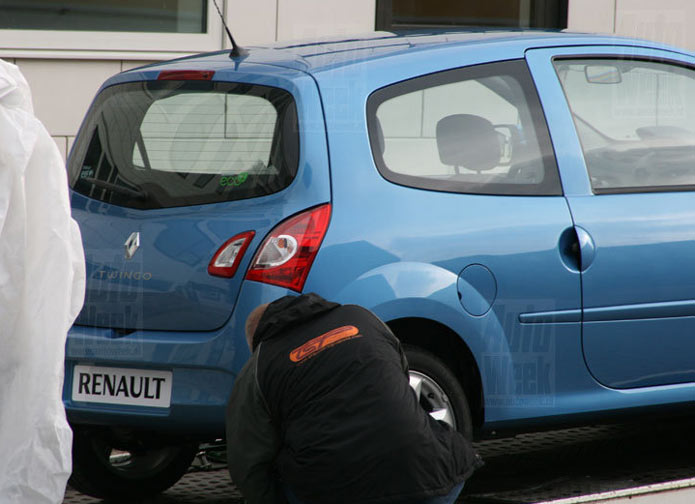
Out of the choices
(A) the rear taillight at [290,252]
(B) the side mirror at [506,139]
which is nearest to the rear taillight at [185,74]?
(A) the rear taillight at [290,252]

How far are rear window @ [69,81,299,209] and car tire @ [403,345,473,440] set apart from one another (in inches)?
29.5

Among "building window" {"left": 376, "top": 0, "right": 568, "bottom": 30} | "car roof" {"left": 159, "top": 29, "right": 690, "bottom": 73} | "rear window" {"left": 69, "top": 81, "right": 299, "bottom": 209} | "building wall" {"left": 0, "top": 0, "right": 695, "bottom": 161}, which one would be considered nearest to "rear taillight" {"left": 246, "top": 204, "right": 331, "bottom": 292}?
"rear window" {"left": 69, "top": 81, "right": 299, "bottom": 209}

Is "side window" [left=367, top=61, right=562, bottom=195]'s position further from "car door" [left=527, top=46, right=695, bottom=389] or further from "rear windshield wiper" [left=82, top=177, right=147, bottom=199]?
"rear windshield wiper" [left=82, top=177, right=147, bottom=199]

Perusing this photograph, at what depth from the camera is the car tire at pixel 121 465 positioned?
4.74 m

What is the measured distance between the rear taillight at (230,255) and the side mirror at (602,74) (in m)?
1.58

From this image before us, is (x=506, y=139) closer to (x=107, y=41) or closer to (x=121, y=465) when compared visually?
(x=121, y=465)

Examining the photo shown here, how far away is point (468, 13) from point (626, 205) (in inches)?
226

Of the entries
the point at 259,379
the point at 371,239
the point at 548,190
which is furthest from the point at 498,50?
the point at 259,379

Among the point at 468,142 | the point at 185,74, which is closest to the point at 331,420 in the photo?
the point at 468,142

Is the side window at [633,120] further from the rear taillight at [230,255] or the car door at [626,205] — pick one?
the rear taillight at [230,255]

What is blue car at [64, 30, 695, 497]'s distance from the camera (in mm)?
4039

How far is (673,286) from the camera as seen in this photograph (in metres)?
4.59

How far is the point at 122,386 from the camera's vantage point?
4.15 m

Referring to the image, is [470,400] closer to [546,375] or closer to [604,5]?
[546,375]
